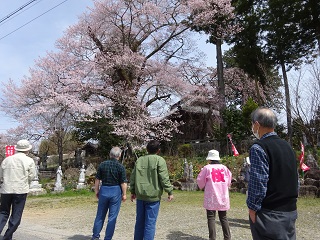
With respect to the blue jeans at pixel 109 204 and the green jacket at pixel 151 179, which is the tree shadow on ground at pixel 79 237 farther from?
the green jacket at pixel 151 179

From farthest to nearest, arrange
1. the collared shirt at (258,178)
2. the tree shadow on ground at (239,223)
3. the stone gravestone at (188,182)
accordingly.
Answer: the stone gravestone at (188,182), the tree shadow on ground at (239,223), the collared shirt at (258,178)

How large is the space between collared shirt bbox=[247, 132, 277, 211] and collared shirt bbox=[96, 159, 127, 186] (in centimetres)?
283

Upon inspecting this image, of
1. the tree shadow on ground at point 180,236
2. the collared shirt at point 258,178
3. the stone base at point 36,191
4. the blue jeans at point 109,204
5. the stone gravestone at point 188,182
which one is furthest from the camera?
the stone base at point 36,191

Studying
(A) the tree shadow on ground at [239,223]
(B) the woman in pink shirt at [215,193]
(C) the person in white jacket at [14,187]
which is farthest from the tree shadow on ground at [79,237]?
(A) the tree shadow on ground at [239,223]

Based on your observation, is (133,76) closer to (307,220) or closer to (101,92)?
(101,92)

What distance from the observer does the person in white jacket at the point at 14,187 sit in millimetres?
4945

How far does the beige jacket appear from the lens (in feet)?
16.3

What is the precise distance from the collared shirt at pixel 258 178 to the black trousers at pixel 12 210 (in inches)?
146

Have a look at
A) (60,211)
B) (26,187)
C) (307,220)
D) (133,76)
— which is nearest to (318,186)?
(307,220)

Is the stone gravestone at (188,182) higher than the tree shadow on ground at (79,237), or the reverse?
the stone gravestone at (188,182)

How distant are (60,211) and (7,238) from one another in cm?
467

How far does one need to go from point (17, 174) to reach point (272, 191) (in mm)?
3886

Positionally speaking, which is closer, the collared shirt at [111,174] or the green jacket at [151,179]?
the green jacket at [151,179]

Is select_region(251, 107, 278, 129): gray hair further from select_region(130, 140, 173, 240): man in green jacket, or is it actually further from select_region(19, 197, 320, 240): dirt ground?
select_region(19, 197, 320, 240): dirt ground
